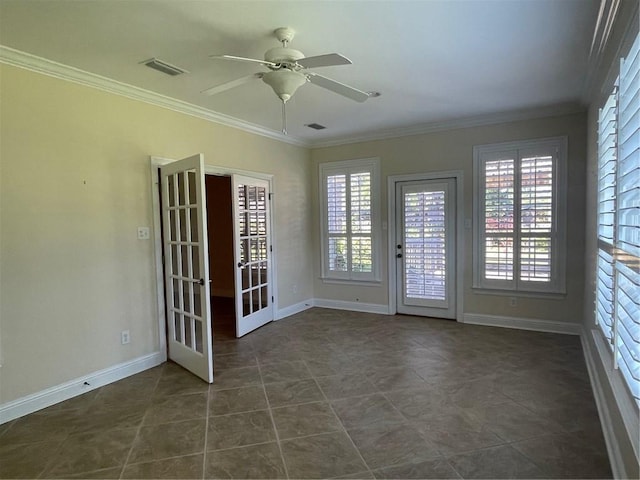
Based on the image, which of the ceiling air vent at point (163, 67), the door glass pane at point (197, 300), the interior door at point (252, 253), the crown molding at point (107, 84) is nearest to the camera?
the crown molding at point (107, 84)

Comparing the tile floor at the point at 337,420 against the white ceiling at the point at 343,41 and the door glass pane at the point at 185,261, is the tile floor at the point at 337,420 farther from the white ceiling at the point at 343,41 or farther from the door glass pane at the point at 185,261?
the white ceiling at the point at 343,41

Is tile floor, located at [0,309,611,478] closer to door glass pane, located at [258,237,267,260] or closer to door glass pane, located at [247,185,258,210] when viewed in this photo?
door glass pane, located at [258,237,267,260]

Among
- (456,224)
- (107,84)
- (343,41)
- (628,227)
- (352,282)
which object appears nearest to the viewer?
(628,227)

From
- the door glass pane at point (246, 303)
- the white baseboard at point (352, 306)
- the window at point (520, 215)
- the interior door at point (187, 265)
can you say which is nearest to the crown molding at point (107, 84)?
the interior door at point (187, 265)

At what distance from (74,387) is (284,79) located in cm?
302

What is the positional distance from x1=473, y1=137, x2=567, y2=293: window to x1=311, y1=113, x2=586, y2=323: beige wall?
0.10 meters

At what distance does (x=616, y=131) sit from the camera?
2135mm

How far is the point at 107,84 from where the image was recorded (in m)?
3.31

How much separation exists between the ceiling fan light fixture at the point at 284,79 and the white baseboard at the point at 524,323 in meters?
3.89

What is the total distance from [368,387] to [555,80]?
333cm

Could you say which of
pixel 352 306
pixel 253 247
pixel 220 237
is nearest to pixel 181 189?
pixel 253 247

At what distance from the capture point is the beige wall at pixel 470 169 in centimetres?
435

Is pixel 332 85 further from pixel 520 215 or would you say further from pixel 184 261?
pixel 520 215

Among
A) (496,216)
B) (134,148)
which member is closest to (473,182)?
(496,216)
